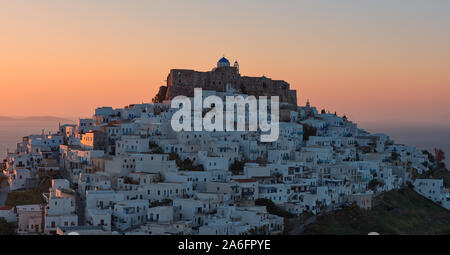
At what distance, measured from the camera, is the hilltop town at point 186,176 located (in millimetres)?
25906

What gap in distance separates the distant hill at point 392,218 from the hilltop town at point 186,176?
0.75 m

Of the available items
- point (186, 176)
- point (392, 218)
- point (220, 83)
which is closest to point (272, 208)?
point (186, 176)

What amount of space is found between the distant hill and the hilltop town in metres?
0.75

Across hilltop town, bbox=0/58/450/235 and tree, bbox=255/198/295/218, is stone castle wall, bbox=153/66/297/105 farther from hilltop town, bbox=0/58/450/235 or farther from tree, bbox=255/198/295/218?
tree, bbox=255/198/295/218

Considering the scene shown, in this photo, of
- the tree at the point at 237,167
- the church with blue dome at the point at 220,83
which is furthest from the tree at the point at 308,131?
the tree at the point at 237,167

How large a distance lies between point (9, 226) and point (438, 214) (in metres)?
26.3

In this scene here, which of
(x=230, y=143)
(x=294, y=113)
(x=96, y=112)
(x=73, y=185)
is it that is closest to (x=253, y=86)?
(x=294, y=113)

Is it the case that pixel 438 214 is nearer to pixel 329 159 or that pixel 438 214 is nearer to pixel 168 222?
pixel 329 159

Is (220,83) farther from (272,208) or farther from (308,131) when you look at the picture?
(272,208)

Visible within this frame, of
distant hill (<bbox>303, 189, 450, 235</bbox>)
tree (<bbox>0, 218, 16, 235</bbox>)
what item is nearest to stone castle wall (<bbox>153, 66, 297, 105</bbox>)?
distant hill (<bbox>303, 189, 450, 235</bbox>)

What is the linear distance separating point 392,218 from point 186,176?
1261 centimetres

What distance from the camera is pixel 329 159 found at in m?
38.5

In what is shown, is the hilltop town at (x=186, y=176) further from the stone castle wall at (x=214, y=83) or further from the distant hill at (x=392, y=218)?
the stone castle wall at (x=214, y=83)

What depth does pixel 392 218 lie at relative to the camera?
33.8 meters
